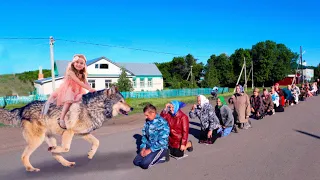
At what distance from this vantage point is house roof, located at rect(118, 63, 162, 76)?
40.6 metres

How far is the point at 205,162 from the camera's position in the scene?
5.69 metres

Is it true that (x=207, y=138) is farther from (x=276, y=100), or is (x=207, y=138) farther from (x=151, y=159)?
(x=276, y=100)

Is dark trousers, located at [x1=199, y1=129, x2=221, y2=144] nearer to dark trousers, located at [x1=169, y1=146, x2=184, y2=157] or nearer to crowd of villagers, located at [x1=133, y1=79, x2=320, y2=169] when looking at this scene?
crowd of villagers, located at [x1=133, y1=79, x2=320, y2=169]

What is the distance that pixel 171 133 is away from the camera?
6062 mm

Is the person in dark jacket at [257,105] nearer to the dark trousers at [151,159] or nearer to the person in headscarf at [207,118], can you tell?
the person in headscarf at [207,118]

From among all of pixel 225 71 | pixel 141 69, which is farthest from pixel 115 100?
pixel 225 71

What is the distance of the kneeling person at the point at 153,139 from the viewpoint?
524 cm

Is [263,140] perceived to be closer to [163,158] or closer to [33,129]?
[163,158]

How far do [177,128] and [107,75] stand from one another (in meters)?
28.5

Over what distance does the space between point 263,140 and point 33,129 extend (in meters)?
6.55

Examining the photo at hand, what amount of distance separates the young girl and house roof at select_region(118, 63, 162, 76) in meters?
36.3

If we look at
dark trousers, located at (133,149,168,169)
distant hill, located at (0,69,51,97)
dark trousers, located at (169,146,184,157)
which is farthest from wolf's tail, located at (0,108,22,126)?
distant hill, located at (0,69,51,97)

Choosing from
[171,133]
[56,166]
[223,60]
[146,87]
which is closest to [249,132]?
[171,133]

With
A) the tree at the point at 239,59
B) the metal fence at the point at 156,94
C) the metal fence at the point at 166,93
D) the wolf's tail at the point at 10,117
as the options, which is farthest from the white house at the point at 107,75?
the tree at the point at 239,59
